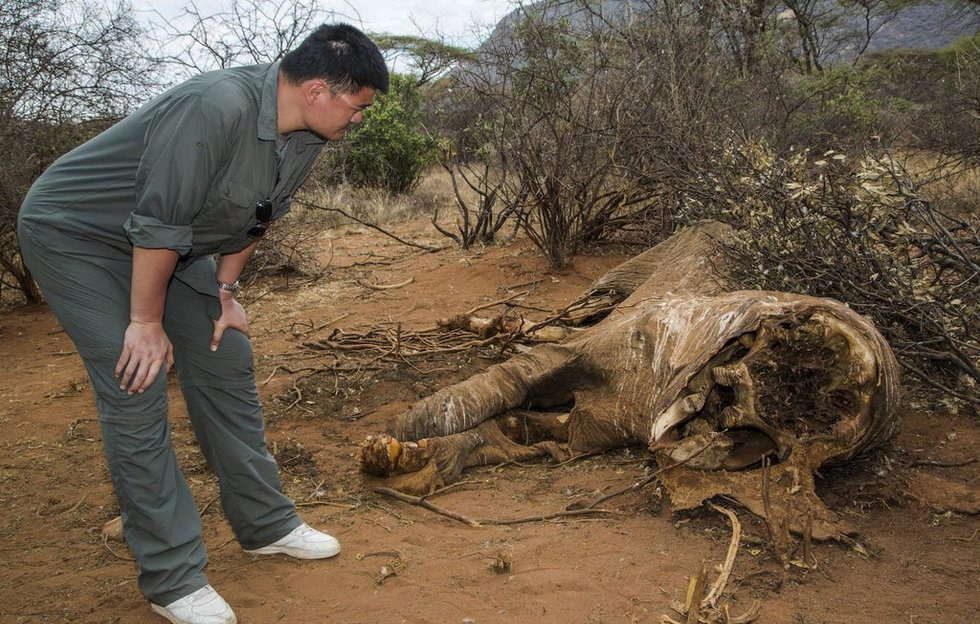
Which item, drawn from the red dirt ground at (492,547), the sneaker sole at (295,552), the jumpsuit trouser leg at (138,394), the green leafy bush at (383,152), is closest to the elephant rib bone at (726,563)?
the red dirt ground at (492,547)

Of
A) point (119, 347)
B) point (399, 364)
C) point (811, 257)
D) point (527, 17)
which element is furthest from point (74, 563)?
point (527, 17)

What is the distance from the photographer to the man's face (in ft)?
8.09

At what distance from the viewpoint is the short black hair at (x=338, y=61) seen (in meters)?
2.41

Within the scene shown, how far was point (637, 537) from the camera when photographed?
2979 mm

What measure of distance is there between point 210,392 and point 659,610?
1589mm

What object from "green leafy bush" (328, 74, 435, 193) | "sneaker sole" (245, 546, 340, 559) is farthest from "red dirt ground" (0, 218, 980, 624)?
"green leafy bush" (328, 74, 435, 193)

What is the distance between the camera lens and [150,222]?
2309 millimetres

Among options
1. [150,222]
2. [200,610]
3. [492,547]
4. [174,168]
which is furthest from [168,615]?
[174,168]

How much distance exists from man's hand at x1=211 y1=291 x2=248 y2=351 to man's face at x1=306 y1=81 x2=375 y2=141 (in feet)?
2.25

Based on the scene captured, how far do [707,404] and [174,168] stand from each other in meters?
2.00

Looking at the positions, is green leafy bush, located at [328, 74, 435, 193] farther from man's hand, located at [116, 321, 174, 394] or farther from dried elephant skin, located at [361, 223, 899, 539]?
man's hand, located at [116, 321, 174, 394]

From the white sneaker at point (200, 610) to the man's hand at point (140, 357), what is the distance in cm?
65

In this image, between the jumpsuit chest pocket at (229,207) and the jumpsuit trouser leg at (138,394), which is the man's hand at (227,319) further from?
the jumpsuit chest pocket at (229,207)

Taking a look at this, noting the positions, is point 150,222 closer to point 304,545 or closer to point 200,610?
point 200,610
